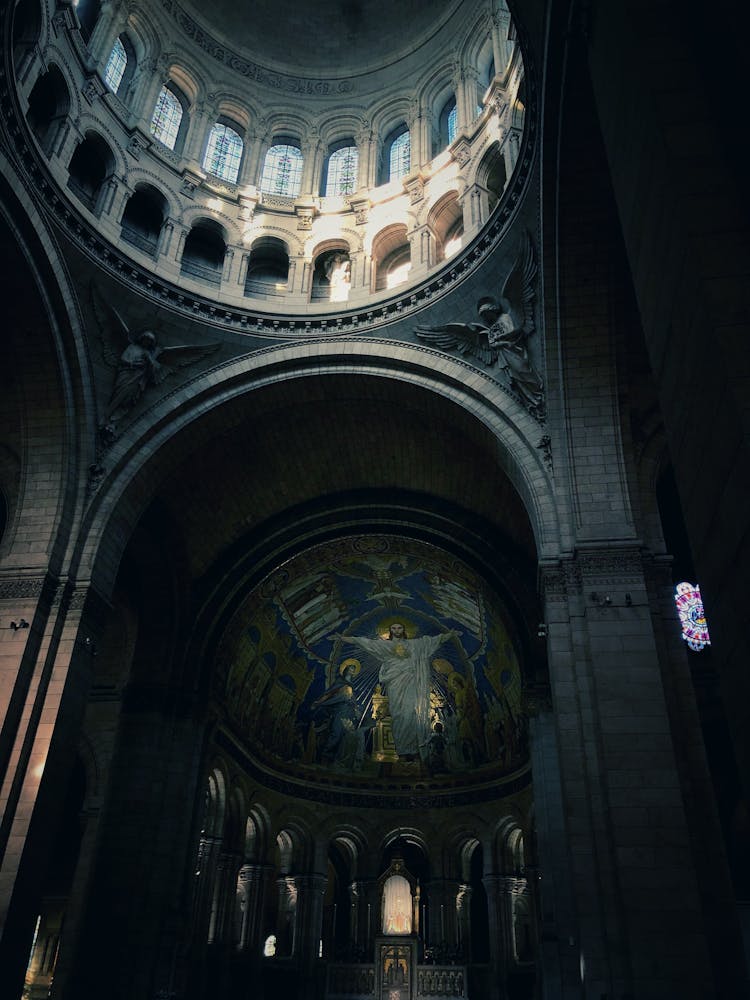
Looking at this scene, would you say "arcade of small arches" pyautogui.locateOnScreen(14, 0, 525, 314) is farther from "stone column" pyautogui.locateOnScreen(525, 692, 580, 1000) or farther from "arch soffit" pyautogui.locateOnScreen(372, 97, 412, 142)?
"stone column" pyautogui.locateOnScreen(525, 692, 580, 1000)

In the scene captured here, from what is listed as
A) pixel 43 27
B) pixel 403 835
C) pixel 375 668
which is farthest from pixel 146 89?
pixel 403 835

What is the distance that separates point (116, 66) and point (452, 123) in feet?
28.5

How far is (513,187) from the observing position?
14.4 meters

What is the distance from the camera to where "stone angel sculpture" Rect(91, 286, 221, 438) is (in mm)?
15770

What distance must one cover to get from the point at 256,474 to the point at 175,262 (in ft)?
19.0

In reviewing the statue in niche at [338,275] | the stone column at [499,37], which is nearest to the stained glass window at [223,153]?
the statue in niche at [338,275]

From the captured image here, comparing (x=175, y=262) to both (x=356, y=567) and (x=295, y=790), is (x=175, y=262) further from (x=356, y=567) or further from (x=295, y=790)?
(x=295, y=790)

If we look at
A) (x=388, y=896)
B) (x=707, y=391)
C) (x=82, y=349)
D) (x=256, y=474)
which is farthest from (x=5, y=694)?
(x=388, y=896)

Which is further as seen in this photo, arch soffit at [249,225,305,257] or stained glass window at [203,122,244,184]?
stained glass window at [203,122,244,184]

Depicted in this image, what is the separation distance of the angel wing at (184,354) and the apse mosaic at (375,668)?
299 inches

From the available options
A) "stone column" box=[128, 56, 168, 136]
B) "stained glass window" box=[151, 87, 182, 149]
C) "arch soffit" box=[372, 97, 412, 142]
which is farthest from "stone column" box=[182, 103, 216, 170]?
"arch soffit" box=[372, 97, 412, 142]

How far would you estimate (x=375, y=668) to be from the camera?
27797mm

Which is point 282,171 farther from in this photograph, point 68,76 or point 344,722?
point 344,722

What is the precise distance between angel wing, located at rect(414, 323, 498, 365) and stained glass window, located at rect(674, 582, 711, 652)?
7665 mm
